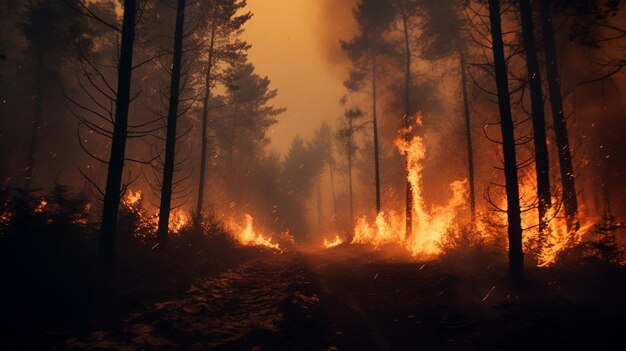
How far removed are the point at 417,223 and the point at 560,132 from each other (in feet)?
34.0

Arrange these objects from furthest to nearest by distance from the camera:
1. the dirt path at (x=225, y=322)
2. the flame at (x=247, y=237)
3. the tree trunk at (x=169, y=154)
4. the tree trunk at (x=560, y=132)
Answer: the flame at (x=247, y=237) < the tree trunk at (x=169, y=154) < the tree trunk at (x=560, y=132) < the dirt path at (x=225, y=322)

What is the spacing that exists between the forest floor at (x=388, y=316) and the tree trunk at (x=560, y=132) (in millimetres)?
3427

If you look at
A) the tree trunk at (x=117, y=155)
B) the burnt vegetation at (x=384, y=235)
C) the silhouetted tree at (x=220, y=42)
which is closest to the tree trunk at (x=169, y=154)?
the burnt vegetation at (x=384, y=235)

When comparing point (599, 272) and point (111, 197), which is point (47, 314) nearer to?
point (111, 197)

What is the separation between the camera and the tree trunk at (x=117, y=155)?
7172 mm

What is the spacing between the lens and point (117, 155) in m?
7.42

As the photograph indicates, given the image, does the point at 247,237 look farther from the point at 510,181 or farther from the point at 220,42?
the point at 510,181

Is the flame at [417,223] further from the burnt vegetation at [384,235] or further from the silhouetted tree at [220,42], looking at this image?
the silhouetted tree at [220,42]

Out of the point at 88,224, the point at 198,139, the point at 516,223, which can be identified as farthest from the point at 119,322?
the point at 198,139

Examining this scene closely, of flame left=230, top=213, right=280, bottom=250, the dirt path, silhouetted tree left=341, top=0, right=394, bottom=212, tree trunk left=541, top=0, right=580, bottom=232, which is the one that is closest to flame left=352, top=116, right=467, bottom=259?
silhouetted tree left=341, top=0, right=394, bottom=212

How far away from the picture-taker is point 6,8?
79.6ft

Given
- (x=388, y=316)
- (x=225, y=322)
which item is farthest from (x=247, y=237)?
(x=388, y=316)

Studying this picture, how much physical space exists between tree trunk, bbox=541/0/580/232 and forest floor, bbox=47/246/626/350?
3.43m

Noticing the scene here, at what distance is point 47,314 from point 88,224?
12.8ft
